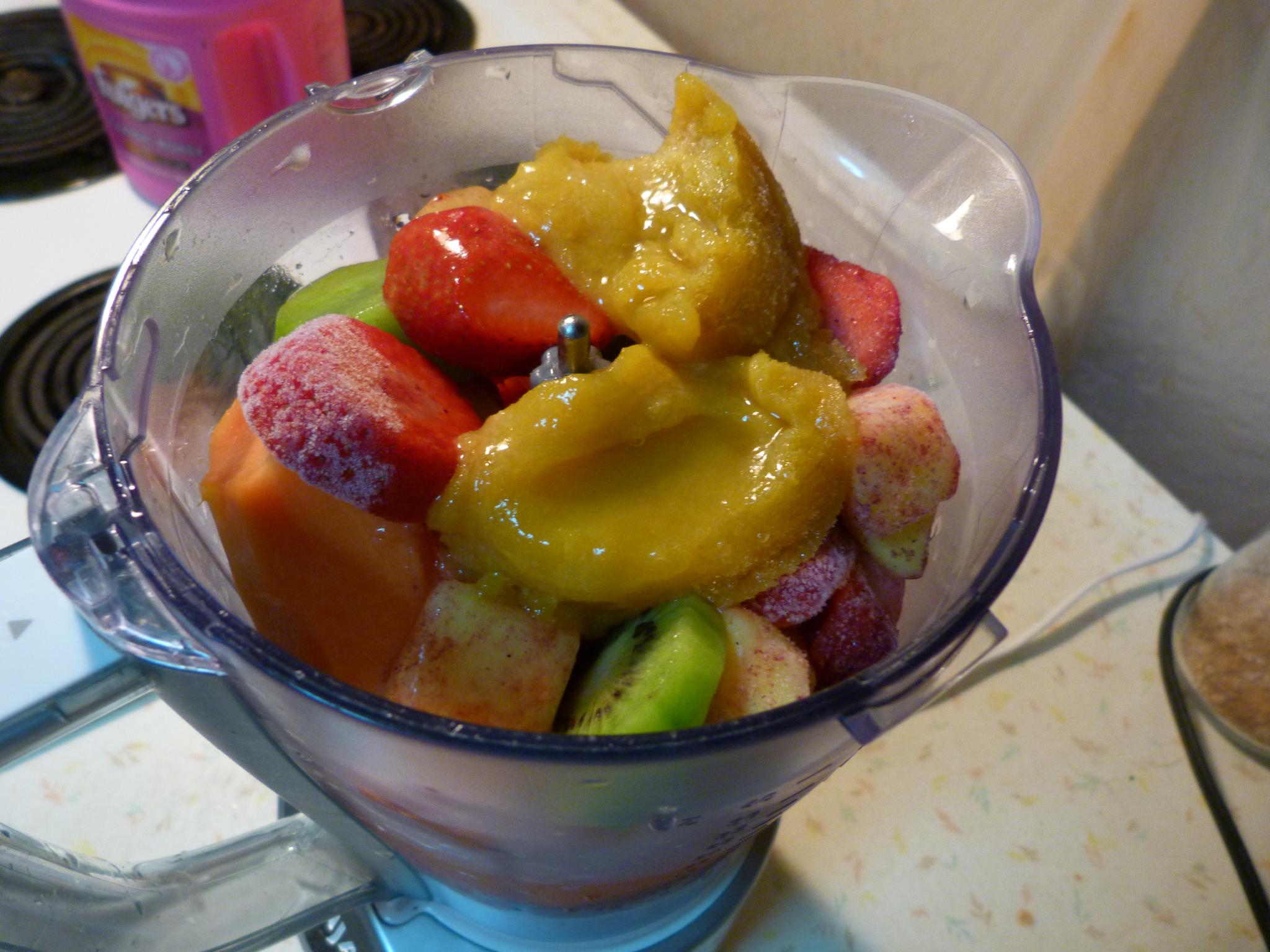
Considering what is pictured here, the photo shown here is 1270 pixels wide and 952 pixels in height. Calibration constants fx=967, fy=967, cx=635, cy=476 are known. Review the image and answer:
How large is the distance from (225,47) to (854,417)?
636 millimetres

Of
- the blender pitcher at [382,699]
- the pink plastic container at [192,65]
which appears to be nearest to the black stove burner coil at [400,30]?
the pink plastic container at [192,65]

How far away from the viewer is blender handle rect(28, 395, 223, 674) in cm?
35

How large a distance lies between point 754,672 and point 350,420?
0.65 ft

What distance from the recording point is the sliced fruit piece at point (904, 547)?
0.47 meters

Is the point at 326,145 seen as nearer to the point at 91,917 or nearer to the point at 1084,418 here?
the point at 91,917

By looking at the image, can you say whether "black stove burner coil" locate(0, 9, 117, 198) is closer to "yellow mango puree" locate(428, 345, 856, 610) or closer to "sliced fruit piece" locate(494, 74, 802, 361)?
"sliced fruit piece" locate(494, 74, 802, 361)

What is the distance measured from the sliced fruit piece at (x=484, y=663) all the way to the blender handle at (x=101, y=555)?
3.4 inches

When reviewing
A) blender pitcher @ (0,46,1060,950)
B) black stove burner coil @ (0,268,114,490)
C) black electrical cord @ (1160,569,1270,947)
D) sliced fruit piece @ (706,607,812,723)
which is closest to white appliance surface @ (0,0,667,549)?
black stove burner coil @ (0,268,114,490)

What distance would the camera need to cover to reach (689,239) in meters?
0.48

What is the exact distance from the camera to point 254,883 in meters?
0.49

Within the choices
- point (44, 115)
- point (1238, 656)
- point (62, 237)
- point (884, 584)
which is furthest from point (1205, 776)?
point (44, 115)

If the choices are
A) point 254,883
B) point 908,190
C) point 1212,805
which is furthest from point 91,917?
point 1212,805

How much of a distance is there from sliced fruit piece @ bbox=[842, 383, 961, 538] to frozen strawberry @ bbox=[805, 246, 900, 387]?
5 centimetres

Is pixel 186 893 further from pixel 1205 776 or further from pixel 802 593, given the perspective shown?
pixel 1205 776
